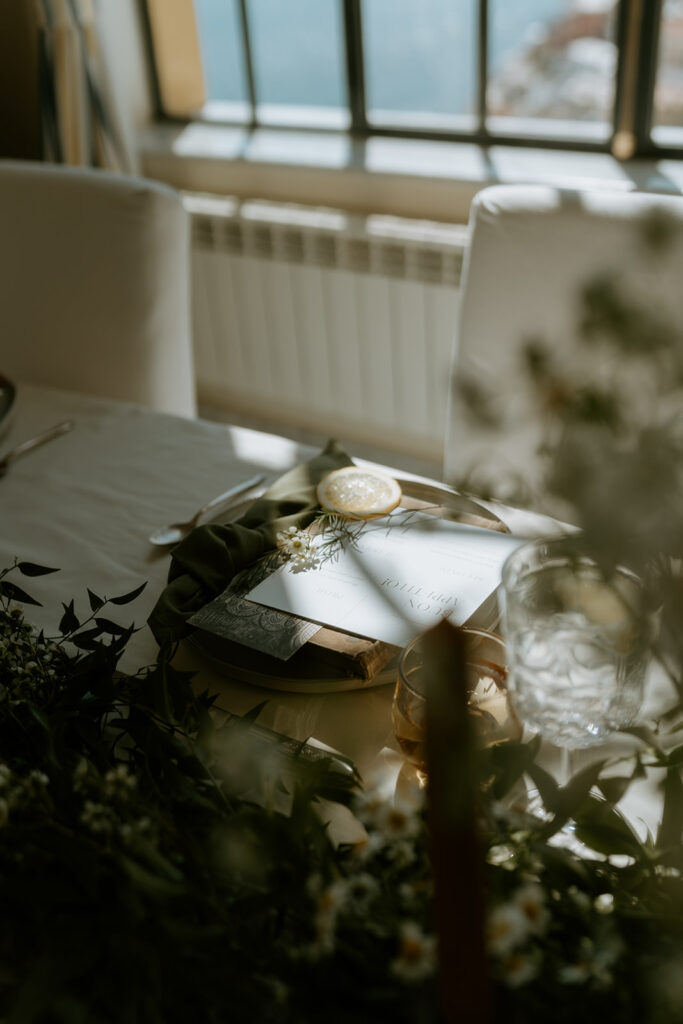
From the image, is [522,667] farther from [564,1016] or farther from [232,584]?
[232,584]

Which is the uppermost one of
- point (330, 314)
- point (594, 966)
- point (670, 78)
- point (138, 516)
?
point (670, 78)

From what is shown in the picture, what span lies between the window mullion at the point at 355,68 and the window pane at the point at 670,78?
0.77 meters

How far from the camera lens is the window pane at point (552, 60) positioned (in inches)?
88.1

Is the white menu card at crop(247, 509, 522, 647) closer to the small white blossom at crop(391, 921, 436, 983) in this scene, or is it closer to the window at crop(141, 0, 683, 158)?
the small white blossom at crop(391, 921, 436, 983)

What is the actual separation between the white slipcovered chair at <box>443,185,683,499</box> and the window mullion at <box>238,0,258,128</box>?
61.9 inches

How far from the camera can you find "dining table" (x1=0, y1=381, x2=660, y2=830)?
786 mm

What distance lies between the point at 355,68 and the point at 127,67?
71cm

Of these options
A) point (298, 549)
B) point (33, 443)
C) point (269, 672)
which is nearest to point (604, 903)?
point (269, 672)

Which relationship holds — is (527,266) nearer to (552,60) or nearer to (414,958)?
(414,958)

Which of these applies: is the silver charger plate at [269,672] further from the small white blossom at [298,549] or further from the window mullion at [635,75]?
the window mullion at [635,75]

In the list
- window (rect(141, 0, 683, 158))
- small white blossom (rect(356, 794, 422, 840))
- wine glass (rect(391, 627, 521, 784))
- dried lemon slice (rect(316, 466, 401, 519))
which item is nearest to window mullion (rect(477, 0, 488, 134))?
window (rect(141, 0, 683, 158))

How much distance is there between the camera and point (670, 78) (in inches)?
86.2

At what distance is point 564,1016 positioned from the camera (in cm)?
45

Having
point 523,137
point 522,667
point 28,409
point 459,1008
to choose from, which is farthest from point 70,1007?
point 523,137
